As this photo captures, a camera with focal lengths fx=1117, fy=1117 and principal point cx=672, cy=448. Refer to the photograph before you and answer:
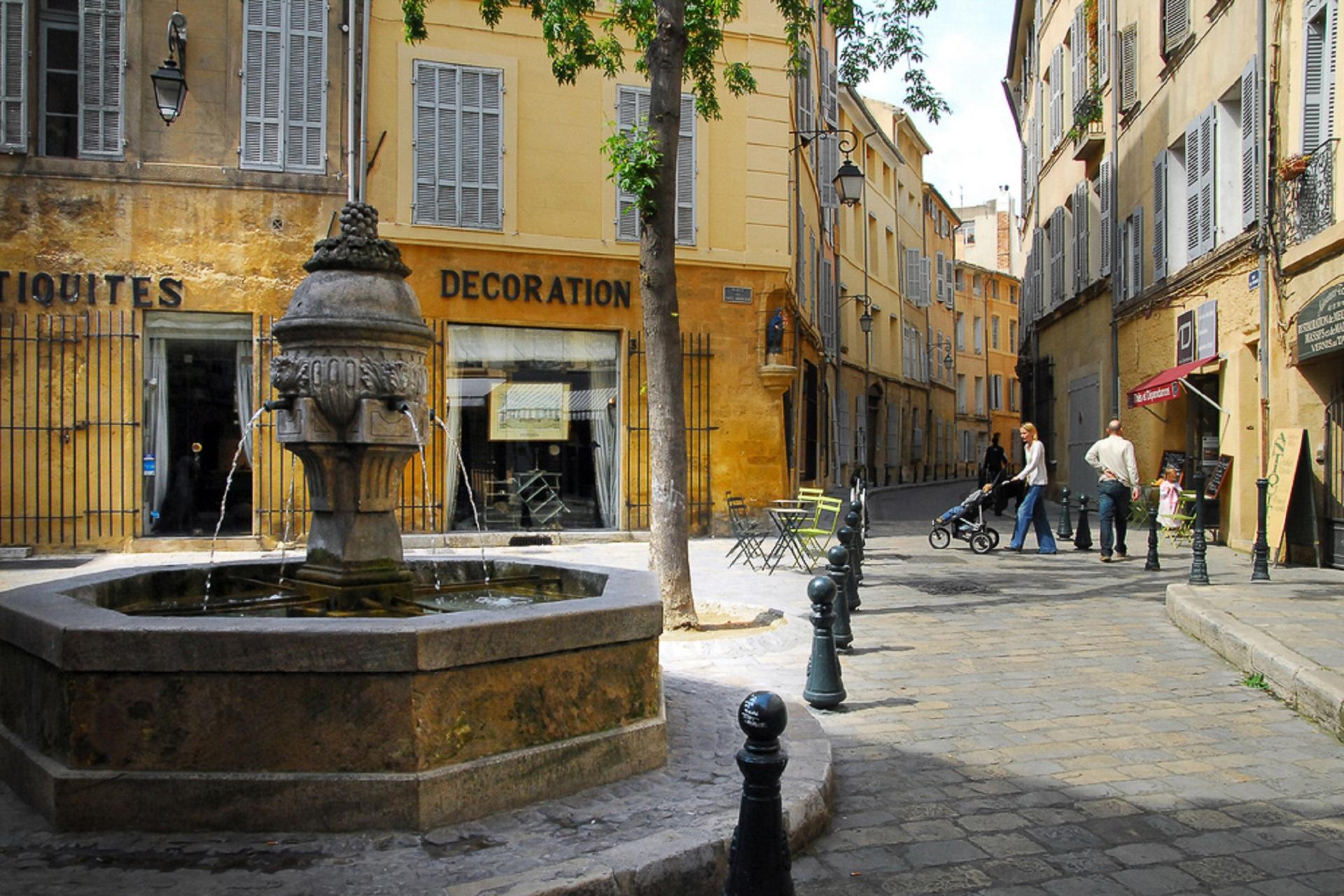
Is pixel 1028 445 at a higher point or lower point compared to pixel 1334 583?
higher

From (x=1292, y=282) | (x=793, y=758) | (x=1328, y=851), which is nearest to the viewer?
(x=1328, y=851)

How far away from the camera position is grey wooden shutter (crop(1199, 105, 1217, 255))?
47.0ft

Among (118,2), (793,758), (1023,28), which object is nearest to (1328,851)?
(793,758)

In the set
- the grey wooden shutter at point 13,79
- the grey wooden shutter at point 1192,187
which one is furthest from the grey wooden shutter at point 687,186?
the grey wooden shutter at point 13,79

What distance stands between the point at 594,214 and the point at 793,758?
1239 cm

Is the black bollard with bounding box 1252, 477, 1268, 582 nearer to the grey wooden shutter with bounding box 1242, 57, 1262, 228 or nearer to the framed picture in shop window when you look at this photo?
the grey wooden shutter with bounding box 1242, 57, 1262, 228

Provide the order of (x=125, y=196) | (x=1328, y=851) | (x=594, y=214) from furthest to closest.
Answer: (x=594, y=214), (x=125, y=196), (x=1328, y=851)

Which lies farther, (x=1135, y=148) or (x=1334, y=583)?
(x=1135, y=148)

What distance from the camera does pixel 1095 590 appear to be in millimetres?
10688

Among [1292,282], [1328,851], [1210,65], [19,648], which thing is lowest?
[1328,851]

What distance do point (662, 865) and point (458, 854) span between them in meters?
0.64

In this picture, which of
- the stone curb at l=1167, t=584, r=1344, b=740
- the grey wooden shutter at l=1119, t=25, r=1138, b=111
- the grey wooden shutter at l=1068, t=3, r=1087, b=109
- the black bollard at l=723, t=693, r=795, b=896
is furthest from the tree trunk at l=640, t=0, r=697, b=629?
the grey wooden shutter at l=1068, t=3, r=1087, b=109

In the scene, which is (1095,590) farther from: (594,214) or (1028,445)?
(594,214)

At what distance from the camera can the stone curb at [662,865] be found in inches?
123
